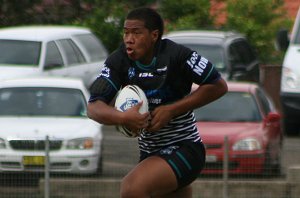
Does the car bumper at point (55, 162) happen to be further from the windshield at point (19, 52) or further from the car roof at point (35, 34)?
the car roof at point (35, 34)

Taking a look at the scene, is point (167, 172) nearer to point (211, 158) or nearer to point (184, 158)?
point (184, 158)

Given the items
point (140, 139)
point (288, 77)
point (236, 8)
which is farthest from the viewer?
point (236, 8)

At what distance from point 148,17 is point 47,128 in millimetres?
7336

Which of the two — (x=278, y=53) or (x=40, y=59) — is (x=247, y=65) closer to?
(x=40, y=59)

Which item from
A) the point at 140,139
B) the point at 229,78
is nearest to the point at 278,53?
the point at 229,78

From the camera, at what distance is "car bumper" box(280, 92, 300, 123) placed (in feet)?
59.1

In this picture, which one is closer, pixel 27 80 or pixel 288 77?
pixel 27 80

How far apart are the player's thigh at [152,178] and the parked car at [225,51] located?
12.4 metres

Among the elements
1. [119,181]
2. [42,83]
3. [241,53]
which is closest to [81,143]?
[119,181]

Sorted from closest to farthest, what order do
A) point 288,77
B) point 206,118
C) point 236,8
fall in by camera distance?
1. point 206,118
2. point 288,77
3. point 236,8

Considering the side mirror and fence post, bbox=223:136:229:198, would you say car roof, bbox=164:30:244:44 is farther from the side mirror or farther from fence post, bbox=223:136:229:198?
fence post, bbox=223:136:229:198

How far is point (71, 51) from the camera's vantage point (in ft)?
66.0

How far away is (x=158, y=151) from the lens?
679 cm

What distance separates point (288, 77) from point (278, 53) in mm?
8220
